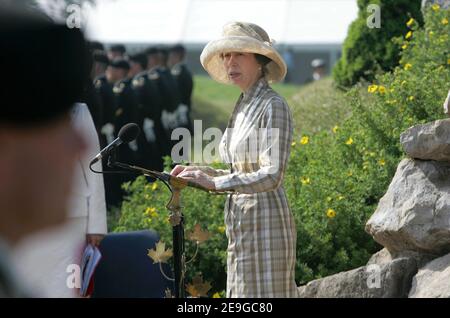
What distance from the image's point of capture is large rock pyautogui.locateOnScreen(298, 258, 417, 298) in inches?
195

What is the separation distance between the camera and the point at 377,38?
1004 cm

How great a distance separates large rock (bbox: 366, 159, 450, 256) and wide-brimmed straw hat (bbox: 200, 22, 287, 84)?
1.18m

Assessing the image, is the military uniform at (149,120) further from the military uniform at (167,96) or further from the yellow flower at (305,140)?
the yellow flower at (305,140)

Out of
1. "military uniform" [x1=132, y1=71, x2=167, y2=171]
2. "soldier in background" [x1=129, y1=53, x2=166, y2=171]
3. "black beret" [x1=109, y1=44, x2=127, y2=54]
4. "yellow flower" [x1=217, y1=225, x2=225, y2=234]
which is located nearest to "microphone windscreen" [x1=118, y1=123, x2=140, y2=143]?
"yellow flower" [x1=217, y1=225, x2=225, y2=234]

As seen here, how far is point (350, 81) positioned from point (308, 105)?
1.66 ft

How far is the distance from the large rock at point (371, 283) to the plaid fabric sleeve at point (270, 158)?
1.19m

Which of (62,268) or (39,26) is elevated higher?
(39,26)

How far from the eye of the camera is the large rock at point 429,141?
5008 mm

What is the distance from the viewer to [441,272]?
4789mm

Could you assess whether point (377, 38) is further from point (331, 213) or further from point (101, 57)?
point (331, 213)
